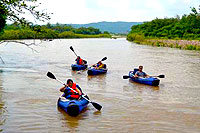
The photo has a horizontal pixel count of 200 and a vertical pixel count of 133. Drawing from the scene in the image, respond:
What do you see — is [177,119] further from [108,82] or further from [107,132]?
[108,82]

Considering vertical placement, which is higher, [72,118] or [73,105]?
[73,105]

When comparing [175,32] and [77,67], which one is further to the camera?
[175,32]

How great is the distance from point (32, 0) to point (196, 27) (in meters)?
41.6

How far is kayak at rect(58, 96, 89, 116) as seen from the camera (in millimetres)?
7277

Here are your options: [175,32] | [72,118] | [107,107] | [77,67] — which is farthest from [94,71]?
[175,32]

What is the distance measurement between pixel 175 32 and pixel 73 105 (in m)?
42.7

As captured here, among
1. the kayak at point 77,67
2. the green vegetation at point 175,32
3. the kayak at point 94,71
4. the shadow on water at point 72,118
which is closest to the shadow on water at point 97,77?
the kayak at point 94,71

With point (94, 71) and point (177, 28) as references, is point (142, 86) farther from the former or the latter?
point (177, 28)

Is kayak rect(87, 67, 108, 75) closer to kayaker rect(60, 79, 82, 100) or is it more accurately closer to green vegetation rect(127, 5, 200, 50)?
kayaker rect(60, 79, 82, 100)

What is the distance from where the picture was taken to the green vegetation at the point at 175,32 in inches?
1439

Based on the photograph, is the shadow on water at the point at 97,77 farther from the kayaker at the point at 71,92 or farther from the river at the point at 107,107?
the kayaker at the point at 71,92

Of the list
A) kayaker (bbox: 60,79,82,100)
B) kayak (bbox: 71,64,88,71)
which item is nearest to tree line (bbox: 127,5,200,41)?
kayak (bbox: 71,64,88,71)

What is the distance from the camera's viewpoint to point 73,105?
727 centimetres

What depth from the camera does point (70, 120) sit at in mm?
7238
